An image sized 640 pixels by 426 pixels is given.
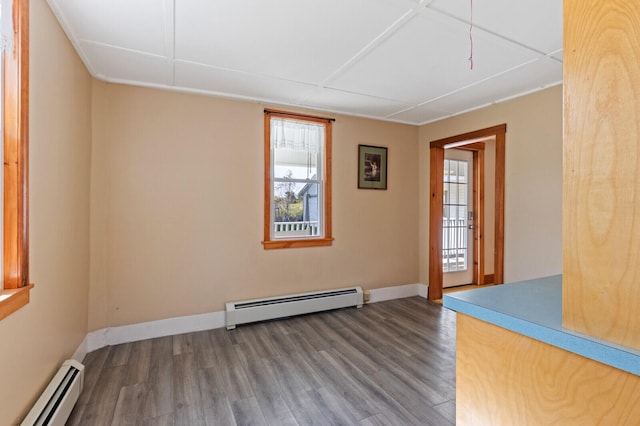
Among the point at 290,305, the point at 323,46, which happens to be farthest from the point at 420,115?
the point at 290,305

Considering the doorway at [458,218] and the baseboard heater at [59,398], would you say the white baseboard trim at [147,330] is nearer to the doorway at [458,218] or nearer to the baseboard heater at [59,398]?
the baseboard heater at [59,398]

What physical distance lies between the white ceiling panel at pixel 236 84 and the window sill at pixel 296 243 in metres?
1.60

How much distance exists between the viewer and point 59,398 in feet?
5.67

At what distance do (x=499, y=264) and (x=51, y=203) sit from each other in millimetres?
3994

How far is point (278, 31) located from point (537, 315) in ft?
6.96

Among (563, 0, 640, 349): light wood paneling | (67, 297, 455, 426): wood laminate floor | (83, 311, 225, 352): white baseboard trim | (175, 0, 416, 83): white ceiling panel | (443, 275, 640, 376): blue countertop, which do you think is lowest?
(67, 297, 455, 426): wood laminate floor

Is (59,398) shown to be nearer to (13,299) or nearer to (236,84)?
(13,299)

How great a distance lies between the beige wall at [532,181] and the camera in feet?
9.41

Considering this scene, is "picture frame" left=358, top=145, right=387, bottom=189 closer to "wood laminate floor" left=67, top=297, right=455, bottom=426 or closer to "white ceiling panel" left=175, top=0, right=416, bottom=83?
"white ceiling panel" left=175, top=0, right=416, bottom=83

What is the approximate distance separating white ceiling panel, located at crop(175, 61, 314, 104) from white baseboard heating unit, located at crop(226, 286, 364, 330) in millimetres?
2209

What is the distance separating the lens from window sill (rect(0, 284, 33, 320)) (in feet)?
4.26

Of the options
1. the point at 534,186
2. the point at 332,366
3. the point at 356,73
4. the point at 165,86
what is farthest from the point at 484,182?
the point at 165,86

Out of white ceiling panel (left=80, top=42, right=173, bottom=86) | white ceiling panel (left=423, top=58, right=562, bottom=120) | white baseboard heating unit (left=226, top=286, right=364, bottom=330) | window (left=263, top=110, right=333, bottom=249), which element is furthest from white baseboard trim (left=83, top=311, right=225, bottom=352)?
white ceiling panel (left=423, top=58, right=562, bottom=120)

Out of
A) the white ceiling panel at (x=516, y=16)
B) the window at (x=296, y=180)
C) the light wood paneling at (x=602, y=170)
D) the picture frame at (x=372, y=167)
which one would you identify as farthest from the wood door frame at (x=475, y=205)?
the light wood paneling at (x=602, y=170)
